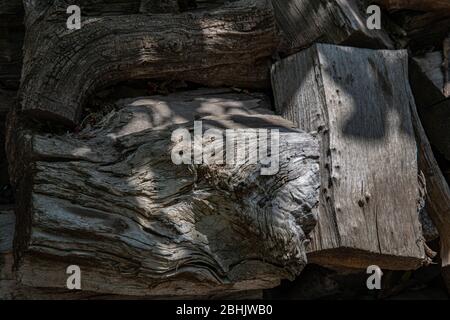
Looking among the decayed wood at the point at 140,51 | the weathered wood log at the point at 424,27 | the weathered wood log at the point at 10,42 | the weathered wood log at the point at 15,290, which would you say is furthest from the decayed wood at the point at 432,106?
the weathered wood log at the point at 10,42

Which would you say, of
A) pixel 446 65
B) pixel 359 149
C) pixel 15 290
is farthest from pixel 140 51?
pixel 446 65

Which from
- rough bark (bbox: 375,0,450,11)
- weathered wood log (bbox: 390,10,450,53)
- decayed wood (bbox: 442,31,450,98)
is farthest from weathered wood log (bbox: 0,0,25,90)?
decayed wood (bbox: 442,31,450,98)

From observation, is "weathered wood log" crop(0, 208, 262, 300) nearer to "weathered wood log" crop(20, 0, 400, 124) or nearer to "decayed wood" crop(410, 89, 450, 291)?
"weathered wood log" crop(20, 0, 400, 124)

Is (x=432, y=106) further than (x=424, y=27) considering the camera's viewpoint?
No

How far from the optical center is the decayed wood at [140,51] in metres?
3.95

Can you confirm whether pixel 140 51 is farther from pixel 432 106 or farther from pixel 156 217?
pixel 432 106

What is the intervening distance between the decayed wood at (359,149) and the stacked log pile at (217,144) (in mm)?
10

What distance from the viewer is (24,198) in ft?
11.6

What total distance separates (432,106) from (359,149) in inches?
42.4

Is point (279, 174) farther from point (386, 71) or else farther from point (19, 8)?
point (19, 8)

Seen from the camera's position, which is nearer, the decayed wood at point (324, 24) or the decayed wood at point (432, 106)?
the decayed wood at point (324, 24)

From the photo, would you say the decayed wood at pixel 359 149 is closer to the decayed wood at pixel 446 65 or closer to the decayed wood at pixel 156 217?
the decayed wood at pixel 156 217

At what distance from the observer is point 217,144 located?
3561 mm

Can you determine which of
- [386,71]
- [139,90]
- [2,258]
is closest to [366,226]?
[386,71]
